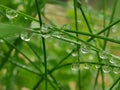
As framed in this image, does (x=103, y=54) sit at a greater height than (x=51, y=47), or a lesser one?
greater

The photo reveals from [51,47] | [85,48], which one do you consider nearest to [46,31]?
[85,48]

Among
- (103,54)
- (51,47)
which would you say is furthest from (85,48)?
(51,47)

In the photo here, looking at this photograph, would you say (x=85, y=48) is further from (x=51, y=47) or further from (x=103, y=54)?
(x=51, y=47)

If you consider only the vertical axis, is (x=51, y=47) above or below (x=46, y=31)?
below

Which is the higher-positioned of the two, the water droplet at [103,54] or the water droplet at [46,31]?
the water droplet at [46,31]

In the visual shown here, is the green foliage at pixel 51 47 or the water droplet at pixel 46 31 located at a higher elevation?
the water droplet at pixel 46 31

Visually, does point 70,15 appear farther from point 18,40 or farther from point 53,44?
point 18,40

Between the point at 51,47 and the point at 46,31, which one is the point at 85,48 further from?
the point at 51,47

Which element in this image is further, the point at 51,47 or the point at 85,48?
the point at 51,47

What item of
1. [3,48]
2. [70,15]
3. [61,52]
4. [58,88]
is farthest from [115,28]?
[70,15]

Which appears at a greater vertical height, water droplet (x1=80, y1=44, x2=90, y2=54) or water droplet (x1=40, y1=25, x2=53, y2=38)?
water droplet (x1=40, y1=25, x2=53, y2=38)

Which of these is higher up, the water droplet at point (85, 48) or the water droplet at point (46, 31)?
the water droplet at point (46, 31)

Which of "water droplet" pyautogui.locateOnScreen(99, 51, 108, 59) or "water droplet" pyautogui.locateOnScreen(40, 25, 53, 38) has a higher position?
"water droplet" pyautogui.locateOnScreen(40, 25, 53, 38)
